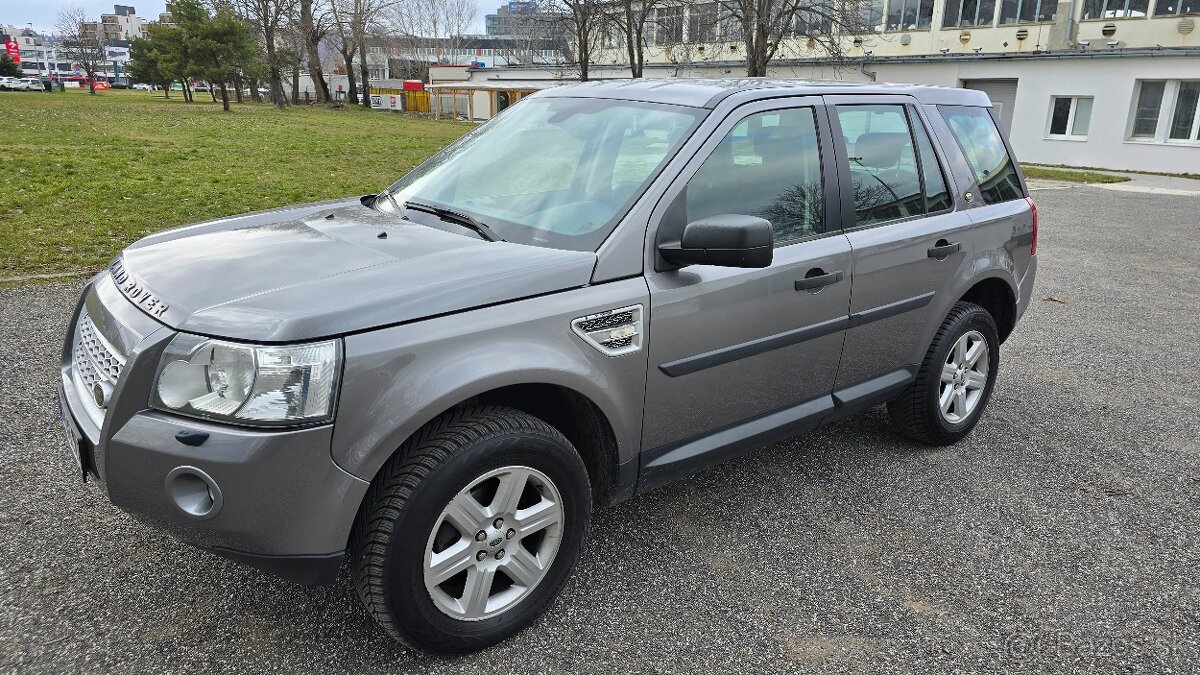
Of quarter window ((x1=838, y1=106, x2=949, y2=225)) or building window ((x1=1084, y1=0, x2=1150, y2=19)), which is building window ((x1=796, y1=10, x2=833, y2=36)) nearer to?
building window ((x1=1084, y1=0, x2=1150, y2=19))

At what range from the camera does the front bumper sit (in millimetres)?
2168

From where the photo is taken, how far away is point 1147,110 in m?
27.0

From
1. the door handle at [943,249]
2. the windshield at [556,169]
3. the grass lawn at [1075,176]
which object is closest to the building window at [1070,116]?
the grass lawn at [1075,176]

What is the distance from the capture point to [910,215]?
387 cm

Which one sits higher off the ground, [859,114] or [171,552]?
[859,114]

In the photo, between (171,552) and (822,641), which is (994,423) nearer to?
(822,641)

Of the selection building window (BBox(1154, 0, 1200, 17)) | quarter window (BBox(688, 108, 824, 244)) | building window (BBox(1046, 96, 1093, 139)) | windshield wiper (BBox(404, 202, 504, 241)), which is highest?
building window (BBox(1154, 0, 1200, 17))

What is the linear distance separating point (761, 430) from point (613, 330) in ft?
3.14

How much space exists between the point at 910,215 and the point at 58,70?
129973 millimetres

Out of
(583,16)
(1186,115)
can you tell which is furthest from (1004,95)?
(583,16)

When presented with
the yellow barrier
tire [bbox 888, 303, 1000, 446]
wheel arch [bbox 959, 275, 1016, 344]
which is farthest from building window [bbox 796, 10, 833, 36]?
tire [bbox 888, 303, 1000, 446]

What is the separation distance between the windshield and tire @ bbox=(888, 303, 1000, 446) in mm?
1839

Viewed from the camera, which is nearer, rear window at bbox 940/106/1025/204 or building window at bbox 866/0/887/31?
rear window at bbox 940/106/1025/204

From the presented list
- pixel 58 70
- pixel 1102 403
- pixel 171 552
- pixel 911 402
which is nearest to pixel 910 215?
pixel 911 402
